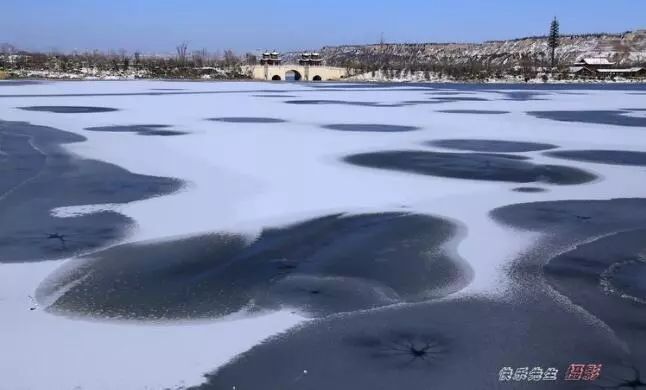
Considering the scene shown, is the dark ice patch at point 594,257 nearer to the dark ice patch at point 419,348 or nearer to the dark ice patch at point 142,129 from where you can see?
the dark ice patch at point 419,348

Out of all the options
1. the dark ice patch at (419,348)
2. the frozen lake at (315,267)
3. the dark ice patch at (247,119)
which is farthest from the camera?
the dark ice patch at (247,119)

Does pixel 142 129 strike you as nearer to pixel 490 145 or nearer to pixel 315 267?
pixel 490 145

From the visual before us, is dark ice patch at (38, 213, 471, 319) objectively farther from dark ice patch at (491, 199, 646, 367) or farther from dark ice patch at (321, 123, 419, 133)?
dark ice patch at (321, 123, 419, 133)

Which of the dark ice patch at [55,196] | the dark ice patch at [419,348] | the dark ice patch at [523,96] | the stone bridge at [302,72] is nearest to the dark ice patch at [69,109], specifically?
the dark ice patch at [55,196]

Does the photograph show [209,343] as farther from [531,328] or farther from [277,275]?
[531,328]

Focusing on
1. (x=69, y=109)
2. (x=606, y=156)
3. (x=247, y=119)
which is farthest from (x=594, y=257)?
(x=69, y=109)

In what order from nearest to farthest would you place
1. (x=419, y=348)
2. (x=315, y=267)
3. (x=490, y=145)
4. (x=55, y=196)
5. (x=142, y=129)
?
1. (x=419, y=348)
2. (x=315, y=267)
3. (x=55, y=196)
4. (x=490, y=145)
5. (x=142, y=129)
